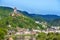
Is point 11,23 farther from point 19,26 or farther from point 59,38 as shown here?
point 59,38

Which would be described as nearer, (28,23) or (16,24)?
(16,24)

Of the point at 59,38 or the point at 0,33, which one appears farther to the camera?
the point at 0,33

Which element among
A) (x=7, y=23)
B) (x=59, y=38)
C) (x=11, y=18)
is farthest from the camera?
(x=11, y=18)

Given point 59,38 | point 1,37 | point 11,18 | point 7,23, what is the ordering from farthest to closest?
point 11,18, point 7,23, point 1,37, point 59,38

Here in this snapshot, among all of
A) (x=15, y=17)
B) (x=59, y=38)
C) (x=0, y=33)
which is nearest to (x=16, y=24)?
(x=15, y=17)

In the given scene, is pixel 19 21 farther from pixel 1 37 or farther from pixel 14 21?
pixel 1 37

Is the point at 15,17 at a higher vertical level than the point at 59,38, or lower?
lower

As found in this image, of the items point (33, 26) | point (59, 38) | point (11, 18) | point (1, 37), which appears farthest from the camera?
point (33, 26)

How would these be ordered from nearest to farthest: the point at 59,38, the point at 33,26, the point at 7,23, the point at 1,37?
the point at 59,38 < the point at 1,37 < the point at 7,23 < the point at 33,26

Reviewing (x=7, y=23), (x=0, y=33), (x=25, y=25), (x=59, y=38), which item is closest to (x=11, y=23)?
(x=7, y=23)
